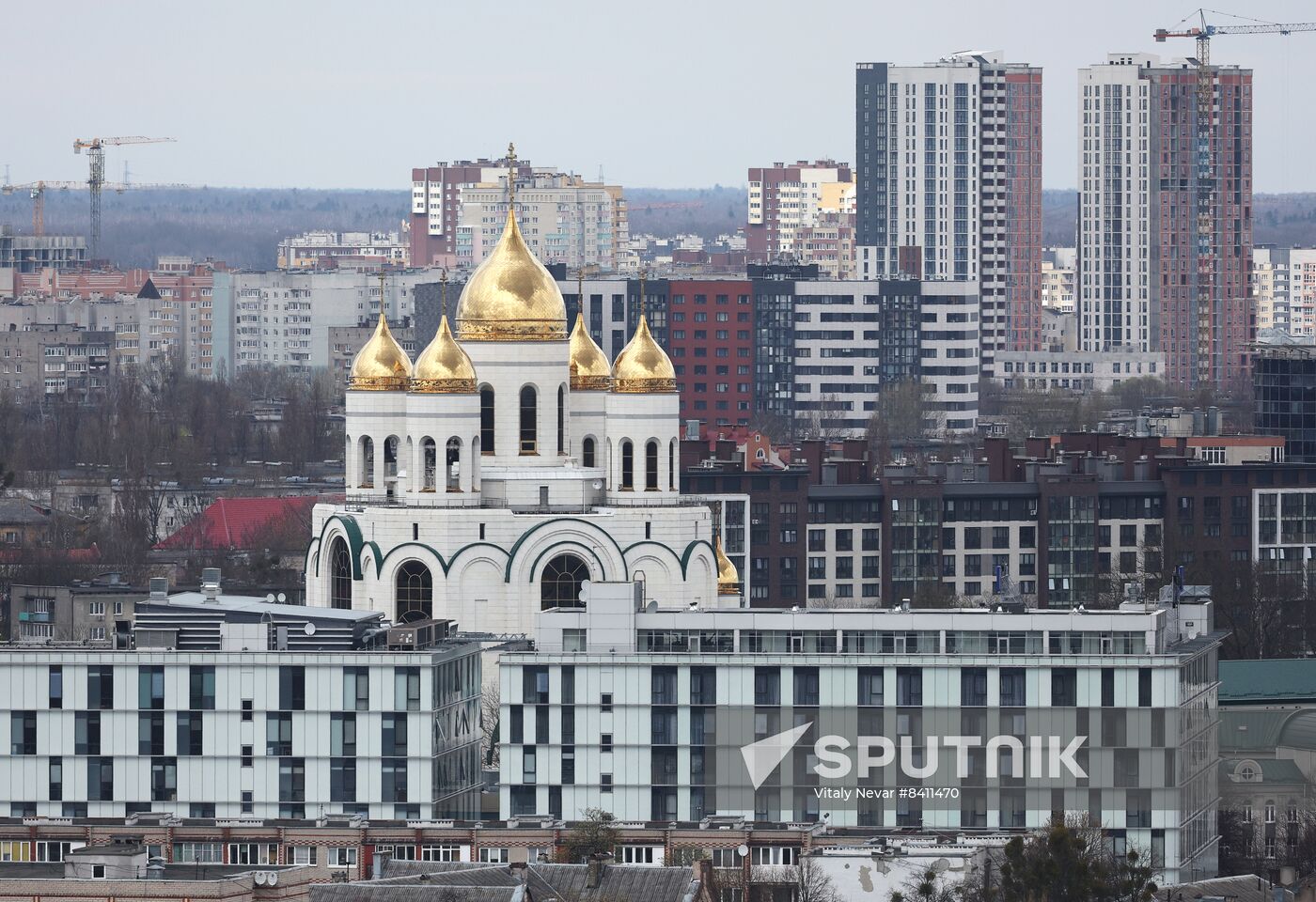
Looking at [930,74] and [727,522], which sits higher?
[930,74]

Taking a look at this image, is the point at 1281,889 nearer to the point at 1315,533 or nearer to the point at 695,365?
the point at 1315,533

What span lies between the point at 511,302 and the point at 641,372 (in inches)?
94.1

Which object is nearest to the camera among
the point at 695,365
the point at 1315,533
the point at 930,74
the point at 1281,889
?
the point at 1281,889

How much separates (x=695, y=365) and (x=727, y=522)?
57984mm

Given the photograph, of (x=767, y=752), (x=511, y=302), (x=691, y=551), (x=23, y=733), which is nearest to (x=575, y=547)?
(x=691, y=551)

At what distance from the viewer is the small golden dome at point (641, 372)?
73500 mm

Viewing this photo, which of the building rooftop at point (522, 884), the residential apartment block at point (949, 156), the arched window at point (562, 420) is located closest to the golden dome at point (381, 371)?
the arched window at point (562, 420)

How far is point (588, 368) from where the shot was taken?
244 ft

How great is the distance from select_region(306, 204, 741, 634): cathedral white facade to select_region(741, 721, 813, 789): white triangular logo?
11.4 m

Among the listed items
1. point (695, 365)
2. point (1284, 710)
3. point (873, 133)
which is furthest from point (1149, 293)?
point (1284, 710)

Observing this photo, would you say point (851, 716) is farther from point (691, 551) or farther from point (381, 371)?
point (381, 371)

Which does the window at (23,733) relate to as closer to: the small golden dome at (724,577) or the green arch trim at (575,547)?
the green arch trim at (575,547)

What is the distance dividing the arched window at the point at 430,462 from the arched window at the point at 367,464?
1.28 meters

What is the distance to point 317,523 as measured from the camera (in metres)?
72.8
